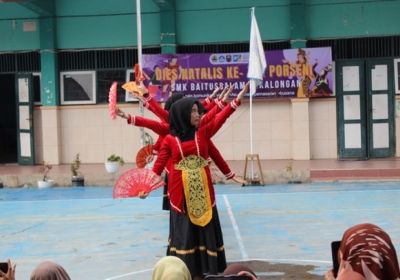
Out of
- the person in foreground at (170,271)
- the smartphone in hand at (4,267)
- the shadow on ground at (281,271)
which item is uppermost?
the person in foreground at (170,271)

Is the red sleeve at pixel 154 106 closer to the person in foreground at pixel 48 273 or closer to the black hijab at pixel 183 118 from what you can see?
the black hijab at pixel 183 118

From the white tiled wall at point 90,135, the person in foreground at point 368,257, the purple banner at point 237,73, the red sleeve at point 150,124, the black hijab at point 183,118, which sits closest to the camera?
the person in foreground at point 368,257

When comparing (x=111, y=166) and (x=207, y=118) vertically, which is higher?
(x=207, y=118)

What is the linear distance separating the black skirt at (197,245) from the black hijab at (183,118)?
2.49 ft

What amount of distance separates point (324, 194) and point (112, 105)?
6616 millimetres

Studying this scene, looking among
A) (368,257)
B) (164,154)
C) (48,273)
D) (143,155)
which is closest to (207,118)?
(164,154)

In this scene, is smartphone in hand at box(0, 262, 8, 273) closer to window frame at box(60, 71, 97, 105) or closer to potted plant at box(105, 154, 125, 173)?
potted plant at box(105, 154, 125, 173)

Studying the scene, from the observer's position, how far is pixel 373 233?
3.30 meters

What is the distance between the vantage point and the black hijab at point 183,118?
23.7 ft

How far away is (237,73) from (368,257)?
15495mm

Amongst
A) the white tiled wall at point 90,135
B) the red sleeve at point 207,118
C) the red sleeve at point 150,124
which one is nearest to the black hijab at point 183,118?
the red sleeve at point 207,118

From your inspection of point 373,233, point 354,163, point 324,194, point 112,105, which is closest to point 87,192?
point 324,194

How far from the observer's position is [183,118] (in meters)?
7.28

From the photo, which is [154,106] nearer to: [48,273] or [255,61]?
[48,273]
